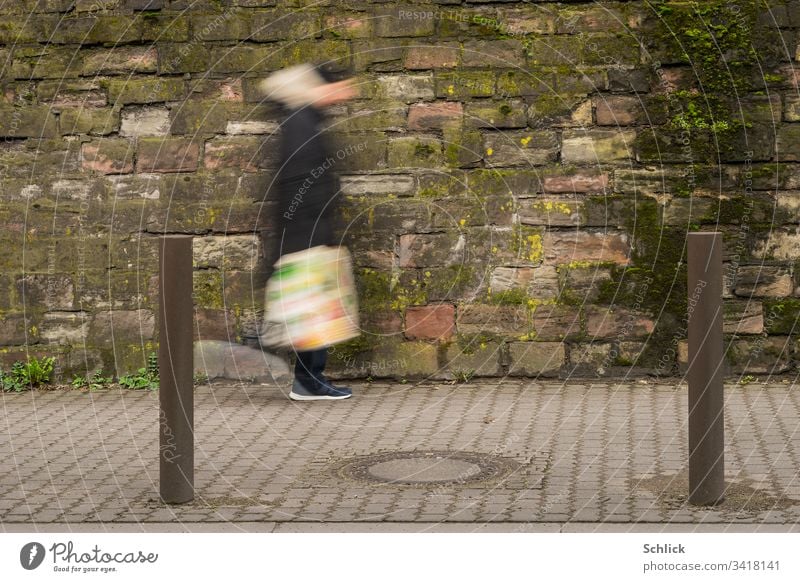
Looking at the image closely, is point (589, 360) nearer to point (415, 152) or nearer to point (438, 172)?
point (438, 172)

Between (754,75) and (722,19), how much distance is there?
1.27ft

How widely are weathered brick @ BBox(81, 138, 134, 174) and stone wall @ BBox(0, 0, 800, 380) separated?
0.04 feet

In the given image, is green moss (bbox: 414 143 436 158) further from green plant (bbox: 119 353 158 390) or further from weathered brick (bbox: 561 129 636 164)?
green plant (bbox: 119 353 158 390)

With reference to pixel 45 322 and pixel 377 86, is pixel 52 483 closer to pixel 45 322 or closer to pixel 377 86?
pixel 45 322

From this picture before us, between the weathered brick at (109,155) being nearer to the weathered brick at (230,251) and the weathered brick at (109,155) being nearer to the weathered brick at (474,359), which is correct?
the weathered brick at (230,251)

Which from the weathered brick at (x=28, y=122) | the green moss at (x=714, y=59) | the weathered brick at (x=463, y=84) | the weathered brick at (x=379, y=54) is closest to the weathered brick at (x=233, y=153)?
the weathered brick at (x=379, y=54)

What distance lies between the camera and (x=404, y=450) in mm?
5812

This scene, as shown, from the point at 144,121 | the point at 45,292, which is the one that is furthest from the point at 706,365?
the point at 45,292

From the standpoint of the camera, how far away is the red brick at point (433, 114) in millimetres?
7574

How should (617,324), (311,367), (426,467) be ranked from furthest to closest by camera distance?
(617,324) → (311,367) → (426,467)

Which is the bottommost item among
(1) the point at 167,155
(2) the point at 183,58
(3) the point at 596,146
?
(3) the point at 596,146

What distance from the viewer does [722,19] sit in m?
7.43
